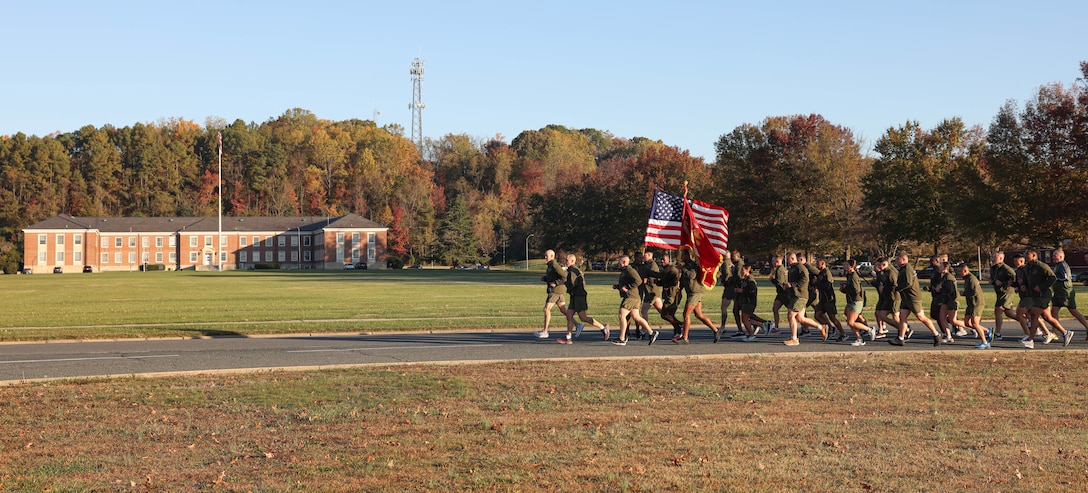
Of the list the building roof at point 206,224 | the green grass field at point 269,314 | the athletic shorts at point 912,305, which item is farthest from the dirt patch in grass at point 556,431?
the building roof at point 206,224

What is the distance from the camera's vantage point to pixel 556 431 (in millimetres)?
9562

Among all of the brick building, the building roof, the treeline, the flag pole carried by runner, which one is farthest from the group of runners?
the building roof

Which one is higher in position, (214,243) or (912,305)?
(214,243)

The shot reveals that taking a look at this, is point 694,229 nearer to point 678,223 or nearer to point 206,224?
point 678,223

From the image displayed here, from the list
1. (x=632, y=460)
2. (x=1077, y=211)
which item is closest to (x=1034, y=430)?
(x=632, y=460)

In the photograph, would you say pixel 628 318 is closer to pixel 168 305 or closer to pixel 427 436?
pixel 427 436

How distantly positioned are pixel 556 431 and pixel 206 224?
133m

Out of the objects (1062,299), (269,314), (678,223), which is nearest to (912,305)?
(1062,299)

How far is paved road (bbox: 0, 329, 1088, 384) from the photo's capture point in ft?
50.2

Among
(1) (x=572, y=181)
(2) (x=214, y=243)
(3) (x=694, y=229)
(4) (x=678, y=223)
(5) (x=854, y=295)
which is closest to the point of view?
(5) (x=854, y=295)

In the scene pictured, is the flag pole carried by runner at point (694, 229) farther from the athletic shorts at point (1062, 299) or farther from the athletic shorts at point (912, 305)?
the athletic shorts at point (1062, 299)

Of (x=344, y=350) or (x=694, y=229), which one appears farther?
(x=694, y=229)

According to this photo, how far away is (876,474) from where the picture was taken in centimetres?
777

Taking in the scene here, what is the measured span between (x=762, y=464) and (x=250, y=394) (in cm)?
680
